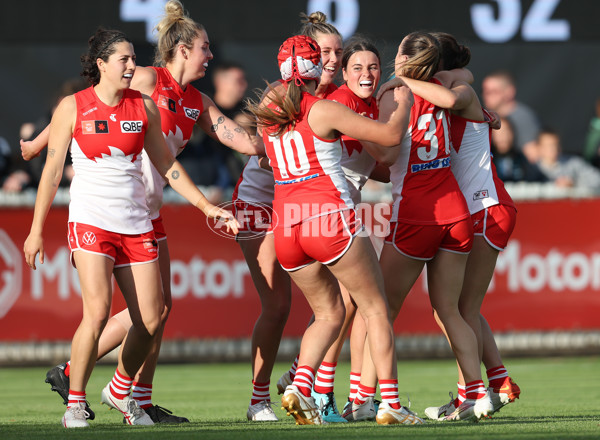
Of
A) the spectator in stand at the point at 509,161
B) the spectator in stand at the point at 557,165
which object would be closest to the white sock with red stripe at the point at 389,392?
the spectator in stand at the point at 509,161

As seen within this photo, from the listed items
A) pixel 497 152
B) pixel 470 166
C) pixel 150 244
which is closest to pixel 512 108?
pixel 497 152

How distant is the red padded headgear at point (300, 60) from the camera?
6.25 metres

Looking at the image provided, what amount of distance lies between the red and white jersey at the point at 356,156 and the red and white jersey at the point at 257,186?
0.56 meters

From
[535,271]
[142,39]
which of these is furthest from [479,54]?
[142,39]

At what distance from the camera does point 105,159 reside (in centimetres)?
644

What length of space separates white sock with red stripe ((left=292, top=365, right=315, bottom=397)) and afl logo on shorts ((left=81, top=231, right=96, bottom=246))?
1.38 meters

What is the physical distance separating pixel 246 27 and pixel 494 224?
6195 mm

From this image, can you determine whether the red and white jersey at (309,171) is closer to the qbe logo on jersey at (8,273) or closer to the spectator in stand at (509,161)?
the qbe logo on jersey at (8,273)

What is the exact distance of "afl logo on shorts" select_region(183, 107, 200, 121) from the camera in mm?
7027

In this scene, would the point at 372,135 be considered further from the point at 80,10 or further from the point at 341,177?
the point at 80,10

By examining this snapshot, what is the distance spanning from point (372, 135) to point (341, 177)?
0.32m

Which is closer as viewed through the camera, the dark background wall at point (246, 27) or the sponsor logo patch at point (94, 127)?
the sponsor logo patch at point (94, 127)

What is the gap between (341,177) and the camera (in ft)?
20.5

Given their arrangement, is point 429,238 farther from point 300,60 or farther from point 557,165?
point 557,165
